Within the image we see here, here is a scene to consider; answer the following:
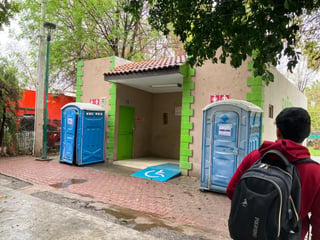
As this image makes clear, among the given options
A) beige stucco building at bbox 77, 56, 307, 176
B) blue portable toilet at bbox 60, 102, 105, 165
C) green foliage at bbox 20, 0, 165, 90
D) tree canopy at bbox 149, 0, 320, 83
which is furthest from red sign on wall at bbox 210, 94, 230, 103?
green foliage at bbox 20, 0, 165, 90

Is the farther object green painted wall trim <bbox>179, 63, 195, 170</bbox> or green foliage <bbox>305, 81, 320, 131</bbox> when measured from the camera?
green foliage <bbox>305, 81, 320, 131</bbox>

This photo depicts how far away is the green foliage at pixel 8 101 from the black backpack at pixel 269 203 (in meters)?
9.95

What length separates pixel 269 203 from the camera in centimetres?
136

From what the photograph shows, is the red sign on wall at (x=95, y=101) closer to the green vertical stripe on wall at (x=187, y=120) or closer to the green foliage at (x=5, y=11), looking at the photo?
the green vertical stripe on wall at (x=187, y=120)

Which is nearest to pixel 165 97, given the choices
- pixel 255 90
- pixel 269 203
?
pixel 255 90

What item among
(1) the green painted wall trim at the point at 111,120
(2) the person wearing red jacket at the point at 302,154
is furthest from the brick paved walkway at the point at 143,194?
(2) the person wearing red jacket at the point at 302,154

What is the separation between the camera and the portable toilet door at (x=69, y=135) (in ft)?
26.8

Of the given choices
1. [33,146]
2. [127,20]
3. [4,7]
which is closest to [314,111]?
[127,20]

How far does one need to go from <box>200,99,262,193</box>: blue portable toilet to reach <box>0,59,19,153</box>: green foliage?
7.70 m

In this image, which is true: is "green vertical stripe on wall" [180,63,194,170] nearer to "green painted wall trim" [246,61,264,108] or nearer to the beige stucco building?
the beige stucco building

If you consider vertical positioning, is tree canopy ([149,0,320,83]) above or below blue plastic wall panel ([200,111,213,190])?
above

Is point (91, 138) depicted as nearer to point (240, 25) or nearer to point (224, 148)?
point (224, 148)

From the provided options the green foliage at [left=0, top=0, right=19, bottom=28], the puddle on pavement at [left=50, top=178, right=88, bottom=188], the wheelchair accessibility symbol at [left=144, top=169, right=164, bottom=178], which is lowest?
the puddle on pavement at [left=50, top=178, right=88, bottom=188]

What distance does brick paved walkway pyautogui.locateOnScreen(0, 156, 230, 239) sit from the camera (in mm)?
4172
